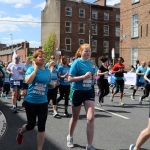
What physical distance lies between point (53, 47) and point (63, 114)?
127 ft

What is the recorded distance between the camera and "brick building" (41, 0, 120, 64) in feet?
149

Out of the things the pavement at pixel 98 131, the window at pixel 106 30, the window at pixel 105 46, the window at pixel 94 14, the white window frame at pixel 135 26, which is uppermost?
the window at pixel 94 14

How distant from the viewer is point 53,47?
46.5 metres

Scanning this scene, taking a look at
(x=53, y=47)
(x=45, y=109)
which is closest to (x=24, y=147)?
(x=45, y=109)

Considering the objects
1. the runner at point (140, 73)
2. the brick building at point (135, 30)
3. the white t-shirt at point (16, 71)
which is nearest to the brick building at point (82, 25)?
the brick building at point (135, 30)

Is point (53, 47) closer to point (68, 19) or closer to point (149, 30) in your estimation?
point (68, 19)

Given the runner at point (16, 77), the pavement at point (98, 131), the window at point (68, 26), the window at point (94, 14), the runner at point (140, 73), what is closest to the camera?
the pavement at point (98, 131)

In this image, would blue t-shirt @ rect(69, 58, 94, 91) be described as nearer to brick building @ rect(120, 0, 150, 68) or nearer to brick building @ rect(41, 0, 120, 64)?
brick building @ rect(120, 0, 150, 68)

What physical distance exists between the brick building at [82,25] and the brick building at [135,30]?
49.4 ft

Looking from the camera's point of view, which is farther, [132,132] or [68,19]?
[68,19]

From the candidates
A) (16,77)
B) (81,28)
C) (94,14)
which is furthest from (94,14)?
(16,77)

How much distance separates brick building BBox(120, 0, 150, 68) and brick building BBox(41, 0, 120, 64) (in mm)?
15044

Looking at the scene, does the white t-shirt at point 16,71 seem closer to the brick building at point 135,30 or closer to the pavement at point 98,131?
the pavement at point 98,131

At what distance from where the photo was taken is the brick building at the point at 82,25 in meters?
45.5
